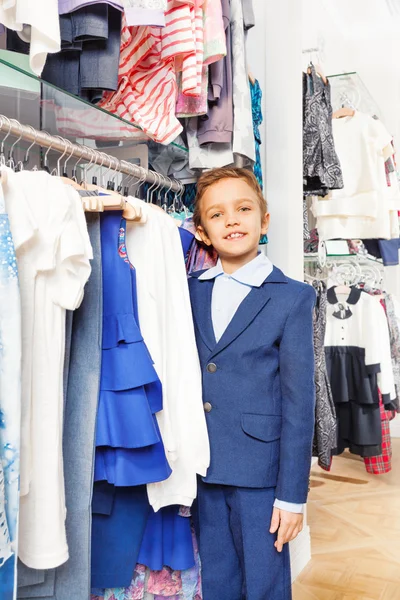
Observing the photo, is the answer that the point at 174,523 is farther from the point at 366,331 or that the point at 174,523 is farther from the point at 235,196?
Answer: the point at 366,331

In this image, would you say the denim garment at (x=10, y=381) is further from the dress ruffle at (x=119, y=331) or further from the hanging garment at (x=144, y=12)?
the hanging garment at (x=144, y=12)

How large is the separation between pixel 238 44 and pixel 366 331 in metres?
1.76

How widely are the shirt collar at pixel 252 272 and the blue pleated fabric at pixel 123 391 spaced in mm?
380

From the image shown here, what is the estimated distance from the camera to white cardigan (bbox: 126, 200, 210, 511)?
1.32 metres

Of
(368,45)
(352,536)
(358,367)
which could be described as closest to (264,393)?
(352,536)

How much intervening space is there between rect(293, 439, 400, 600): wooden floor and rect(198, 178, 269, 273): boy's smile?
1341 millimetres

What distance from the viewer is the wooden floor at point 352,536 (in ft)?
7.30

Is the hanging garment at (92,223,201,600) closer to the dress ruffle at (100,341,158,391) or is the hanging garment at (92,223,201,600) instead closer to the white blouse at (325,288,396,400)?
the dress ruffle at (100,341,158,391)

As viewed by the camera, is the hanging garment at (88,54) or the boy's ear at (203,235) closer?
the hanging garment at (88,54)

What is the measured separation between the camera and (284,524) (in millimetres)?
1410

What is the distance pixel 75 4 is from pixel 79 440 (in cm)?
89

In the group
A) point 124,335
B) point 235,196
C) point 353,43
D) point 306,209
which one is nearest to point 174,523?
point 124,335

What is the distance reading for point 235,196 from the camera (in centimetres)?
156

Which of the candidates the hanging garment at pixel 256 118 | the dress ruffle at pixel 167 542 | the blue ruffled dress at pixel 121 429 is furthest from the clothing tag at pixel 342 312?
the blue ruffled dress at pixel 121 429
